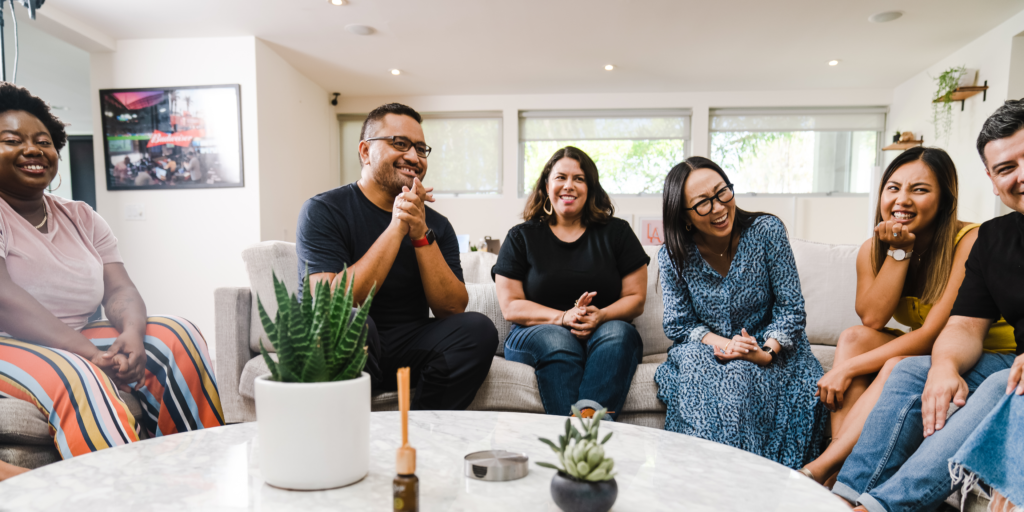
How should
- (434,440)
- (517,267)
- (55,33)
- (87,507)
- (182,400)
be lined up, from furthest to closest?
(55,33)
(517,267)
(182,400)
(434,440)
(87,507)

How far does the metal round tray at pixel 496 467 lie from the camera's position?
75 cm

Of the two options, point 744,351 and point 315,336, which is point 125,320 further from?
point 744,351

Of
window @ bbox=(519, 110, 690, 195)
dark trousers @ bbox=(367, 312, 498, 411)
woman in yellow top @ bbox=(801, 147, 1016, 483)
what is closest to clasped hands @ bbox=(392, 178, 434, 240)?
dark trousers @ bbox=(367, 312, 498, 411)

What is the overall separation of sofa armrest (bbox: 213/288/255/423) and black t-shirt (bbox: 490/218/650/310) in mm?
899

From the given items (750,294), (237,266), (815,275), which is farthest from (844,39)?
(237,266)

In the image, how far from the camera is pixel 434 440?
2.97 feet

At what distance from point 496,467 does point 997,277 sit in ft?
4.22

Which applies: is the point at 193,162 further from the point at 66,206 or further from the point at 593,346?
the point at 593,346

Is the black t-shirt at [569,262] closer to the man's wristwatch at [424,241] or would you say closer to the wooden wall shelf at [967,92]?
the man's wristwatch at [424,241]

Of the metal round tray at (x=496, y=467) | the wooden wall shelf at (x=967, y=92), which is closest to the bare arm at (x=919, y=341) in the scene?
the metal round tray at (x=496, y=467)

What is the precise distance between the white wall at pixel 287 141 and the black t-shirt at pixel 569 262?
3.16 meters

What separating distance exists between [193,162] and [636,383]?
13.3 ft

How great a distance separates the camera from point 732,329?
5.55 feet

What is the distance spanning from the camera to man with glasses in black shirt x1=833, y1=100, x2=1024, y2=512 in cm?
107
